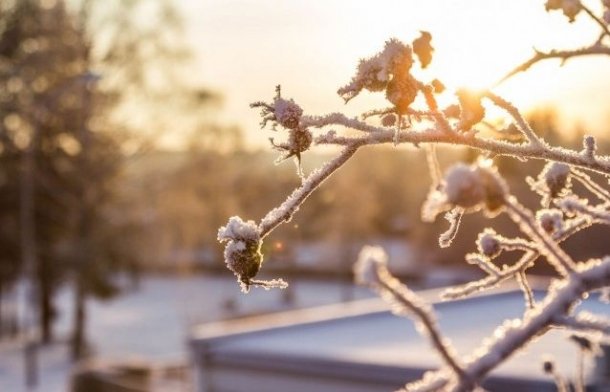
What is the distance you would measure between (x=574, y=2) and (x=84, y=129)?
30218mm

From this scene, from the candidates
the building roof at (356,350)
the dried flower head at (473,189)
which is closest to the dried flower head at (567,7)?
the dried flower head at (473,189)

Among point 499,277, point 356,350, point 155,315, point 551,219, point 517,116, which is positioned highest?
point 155,315

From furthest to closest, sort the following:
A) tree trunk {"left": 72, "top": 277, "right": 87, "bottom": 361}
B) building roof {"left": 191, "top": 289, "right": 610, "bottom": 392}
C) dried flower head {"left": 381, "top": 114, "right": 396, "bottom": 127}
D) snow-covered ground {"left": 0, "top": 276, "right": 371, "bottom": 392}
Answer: snow-covered ground {"left": 0, "top": 276, "right": 371, "bottom": 392} < tree trunk {"left": 72, "top": 277, "right": 87, "bottom": 361} < building roof {"left": 191, "top": 289, "right": 610, "bottom": 392} < dried flower head {"left": 381, "top": 114, "right": 396, "bottom": 127}

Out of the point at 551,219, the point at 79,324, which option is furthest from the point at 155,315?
the point at 551,219

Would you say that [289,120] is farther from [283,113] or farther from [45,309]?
[45,309]

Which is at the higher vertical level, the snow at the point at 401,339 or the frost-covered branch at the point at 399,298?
the snow at the point at 401,339

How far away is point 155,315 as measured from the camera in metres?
48.9

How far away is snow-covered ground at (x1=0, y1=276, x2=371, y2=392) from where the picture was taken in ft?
104

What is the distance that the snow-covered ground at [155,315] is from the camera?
104 ft

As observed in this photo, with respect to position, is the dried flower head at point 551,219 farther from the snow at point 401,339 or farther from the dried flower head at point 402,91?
the snow at point 401,339

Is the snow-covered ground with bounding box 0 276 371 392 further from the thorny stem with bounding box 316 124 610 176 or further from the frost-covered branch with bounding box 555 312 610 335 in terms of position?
the frost-covered branch with bounding box 555 312 610 335

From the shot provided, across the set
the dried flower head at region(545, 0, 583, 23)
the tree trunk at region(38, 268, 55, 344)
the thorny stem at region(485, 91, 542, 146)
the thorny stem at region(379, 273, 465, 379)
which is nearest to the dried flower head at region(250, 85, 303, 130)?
the thorny stem at region(485, 91, 542, 146)

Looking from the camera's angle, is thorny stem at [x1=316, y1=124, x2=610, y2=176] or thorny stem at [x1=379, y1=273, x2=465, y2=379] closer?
thorny stem at [x1=379, y1=273, x2=465, y2=379]

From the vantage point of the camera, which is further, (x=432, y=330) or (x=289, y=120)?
(x=289, y=120)
